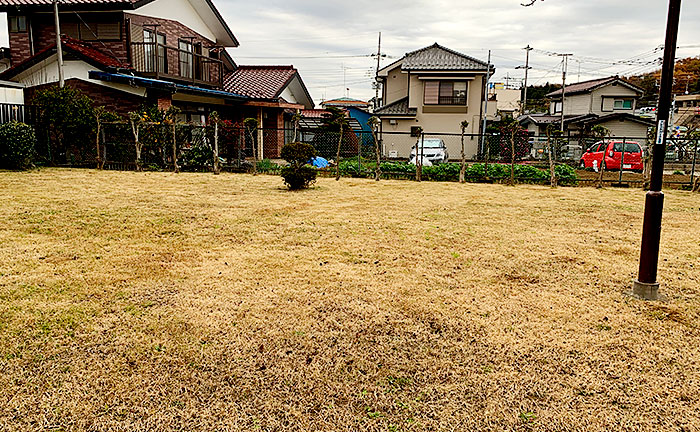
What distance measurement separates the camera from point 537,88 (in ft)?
251

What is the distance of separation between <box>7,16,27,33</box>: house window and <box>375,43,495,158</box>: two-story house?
55.8 ft

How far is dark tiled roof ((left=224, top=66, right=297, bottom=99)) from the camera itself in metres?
22.1

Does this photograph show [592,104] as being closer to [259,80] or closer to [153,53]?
[259,80]

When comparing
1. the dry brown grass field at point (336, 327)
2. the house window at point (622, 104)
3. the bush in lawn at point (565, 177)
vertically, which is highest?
the house window at point (622, 104)

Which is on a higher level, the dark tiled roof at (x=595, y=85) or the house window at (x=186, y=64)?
the dark tiled roof at (x=595, y=85)

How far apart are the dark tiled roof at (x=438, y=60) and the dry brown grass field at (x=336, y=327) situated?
71.4 feet

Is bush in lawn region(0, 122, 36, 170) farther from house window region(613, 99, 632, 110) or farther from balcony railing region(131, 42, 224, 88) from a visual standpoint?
house window region(613, 99, 632, 110)

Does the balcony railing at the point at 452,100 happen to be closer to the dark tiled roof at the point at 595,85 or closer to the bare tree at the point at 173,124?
the dark tiled roof at the point at 595,85

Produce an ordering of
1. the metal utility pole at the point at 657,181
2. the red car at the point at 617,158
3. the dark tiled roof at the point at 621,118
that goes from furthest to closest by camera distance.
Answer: the dark tiled roof at the point at 621,118, the red car at the point at 617,158, the metal utility pole at the point at 657,181

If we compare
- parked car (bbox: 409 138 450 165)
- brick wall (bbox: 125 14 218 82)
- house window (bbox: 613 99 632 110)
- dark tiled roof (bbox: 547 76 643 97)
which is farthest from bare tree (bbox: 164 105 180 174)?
Result: house window (bbox: 613 99 632 110)

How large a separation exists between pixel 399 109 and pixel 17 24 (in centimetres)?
1851

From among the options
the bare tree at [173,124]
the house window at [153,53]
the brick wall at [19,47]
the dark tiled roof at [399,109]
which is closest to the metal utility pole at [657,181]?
the bare tree at [173,124]

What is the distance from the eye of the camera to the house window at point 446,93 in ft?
91.0

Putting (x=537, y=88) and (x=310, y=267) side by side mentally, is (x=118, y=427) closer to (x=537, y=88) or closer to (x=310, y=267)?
(x=310, y=267)
